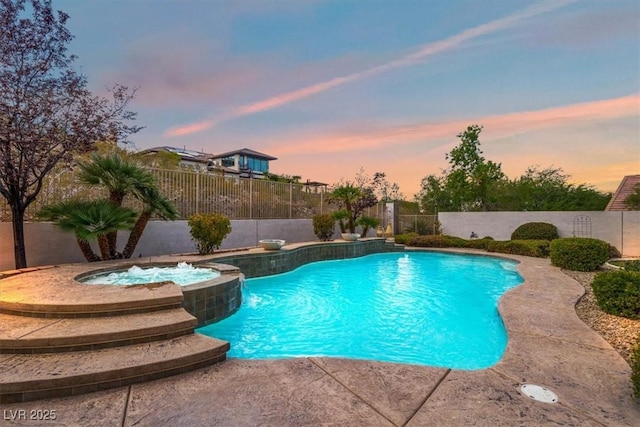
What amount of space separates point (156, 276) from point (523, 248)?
13.3 m

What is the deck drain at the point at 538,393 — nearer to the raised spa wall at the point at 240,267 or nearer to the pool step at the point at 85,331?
the pool step at the point at 85,331

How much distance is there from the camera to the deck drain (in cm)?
222

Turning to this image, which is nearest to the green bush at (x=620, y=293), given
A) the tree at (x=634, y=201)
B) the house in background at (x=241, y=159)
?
the tree at (x=634, y=201)

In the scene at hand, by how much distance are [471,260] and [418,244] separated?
11.1ft

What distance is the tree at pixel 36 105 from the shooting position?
18.4ft

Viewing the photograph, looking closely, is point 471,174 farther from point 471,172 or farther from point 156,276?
point 156,276

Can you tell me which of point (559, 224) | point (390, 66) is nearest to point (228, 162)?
point (390, 66)

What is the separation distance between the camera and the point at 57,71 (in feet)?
20.1

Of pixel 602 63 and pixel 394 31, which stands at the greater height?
pixel 394 31

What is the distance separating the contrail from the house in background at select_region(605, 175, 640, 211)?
1412 cm

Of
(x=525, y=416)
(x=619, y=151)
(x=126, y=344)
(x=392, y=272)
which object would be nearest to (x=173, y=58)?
(x=126, y=344)

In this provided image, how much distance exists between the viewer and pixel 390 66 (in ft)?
33.7

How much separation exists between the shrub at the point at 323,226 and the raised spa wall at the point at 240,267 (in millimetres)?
1074

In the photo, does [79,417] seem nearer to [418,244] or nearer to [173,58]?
[173,58]
